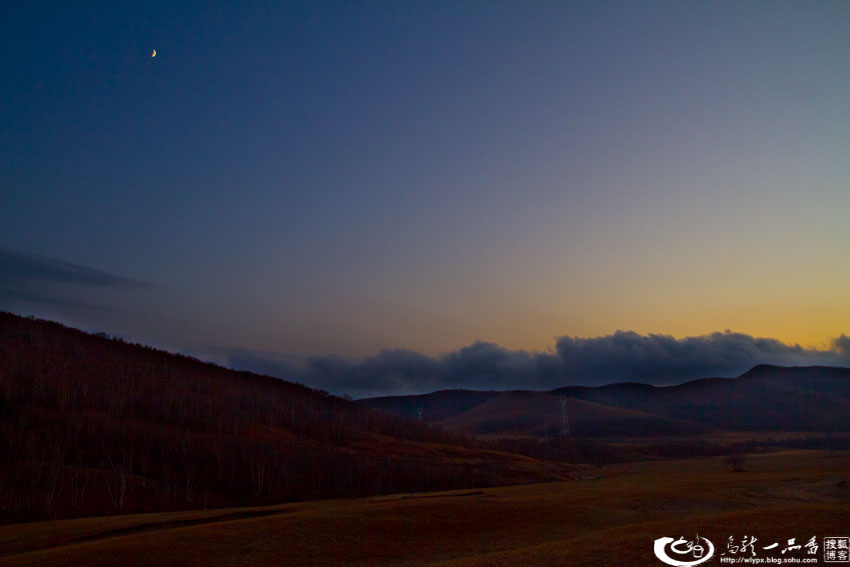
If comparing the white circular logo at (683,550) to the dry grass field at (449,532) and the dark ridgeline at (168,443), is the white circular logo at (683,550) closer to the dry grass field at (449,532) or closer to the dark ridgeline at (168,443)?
the dry grass field at (449,532)

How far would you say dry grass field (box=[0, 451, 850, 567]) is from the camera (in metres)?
22.2

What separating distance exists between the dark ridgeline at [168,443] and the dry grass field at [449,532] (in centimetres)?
3495

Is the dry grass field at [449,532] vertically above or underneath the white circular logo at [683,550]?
underneath

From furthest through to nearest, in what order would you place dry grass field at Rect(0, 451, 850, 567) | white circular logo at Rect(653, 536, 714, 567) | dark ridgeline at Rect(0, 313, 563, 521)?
dark ridgeline at Rect(0, 313, 563, 521) < dry grass field at Rect(0, 451, 850, 567) < white circular logo at Rect(653, 536, 714, 567)

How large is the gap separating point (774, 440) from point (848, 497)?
181 m

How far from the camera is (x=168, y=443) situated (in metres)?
98.6

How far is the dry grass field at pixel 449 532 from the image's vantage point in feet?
73.0

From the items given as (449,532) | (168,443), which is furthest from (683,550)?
(168,443)

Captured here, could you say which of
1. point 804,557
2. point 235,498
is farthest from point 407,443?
point 804,557

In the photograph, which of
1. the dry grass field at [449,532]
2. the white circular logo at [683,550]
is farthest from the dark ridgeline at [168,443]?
the white circular logo at [683,550]

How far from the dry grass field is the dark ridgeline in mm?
34951

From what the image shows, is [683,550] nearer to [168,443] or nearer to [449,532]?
[449,532]

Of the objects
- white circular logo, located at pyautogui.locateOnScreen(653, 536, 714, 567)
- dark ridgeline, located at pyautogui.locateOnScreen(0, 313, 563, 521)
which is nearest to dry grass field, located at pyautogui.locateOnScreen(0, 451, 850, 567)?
white circular logo, located at pyautogui.locateOnScreen(653, 536, 714, 567)

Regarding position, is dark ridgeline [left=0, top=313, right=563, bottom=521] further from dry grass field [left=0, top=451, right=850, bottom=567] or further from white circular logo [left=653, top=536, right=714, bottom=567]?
white circular logo [left=653, top=536, right=714, bottom=567]
